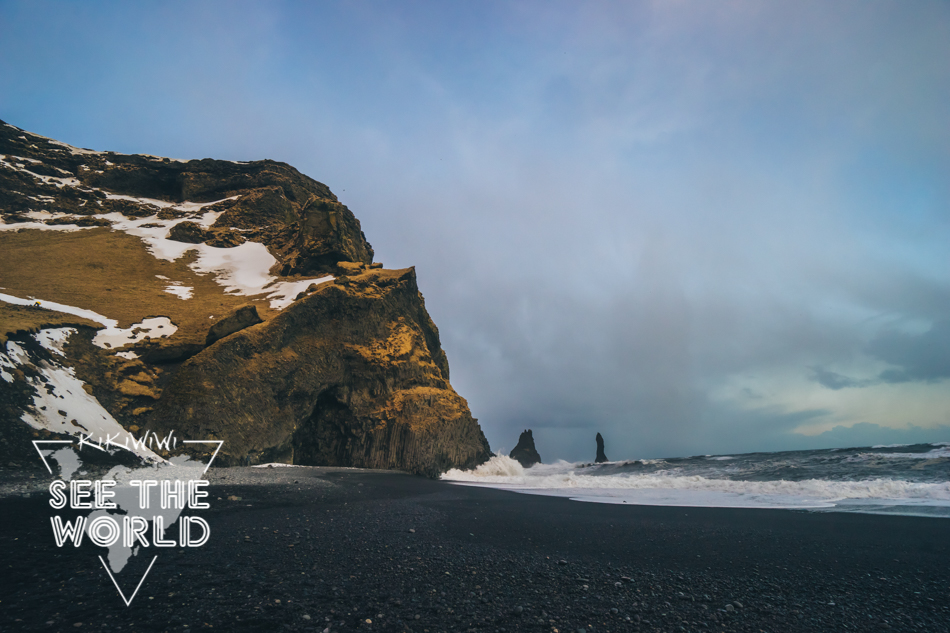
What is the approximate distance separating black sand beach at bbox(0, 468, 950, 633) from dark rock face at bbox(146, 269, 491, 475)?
1022cm

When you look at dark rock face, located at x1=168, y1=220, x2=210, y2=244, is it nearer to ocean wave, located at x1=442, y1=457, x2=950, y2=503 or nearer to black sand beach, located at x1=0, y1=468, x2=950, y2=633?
black sand beach, located at x1=0, y1=468, x2=950, y2=633

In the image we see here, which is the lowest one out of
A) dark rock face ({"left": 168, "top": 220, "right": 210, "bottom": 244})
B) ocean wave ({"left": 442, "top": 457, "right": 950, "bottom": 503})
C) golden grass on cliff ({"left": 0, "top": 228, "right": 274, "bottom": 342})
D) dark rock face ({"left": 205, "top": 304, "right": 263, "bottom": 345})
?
ocean wave ({"left": 442, "top": 457, "right": 950, "bottom": 503})

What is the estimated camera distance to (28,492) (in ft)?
25.4

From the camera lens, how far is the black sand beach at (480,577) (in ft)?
11.0

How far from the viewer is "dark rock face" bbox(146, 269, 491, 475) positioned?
1728cm

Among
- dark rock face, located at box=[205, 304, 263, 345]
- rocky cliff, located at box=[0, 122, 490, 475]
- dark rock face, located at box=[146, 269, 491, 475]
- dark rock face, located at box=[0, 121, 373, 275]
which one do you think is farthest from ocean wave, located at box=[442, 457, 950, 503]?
dark rock face, located at box=[0, 121, 373, 275]

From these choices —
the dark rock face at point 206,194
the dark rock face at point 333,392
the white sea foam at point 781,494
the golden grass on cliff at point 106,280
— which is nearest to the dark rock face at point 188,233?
the dark rock face at point 206,194

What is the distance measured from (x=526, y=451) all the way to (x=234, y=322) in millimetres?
59715

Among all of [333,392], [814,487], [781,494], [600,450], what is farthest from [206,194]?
[600,450]

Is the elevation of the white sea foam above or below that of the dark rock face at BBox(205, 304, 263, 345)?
below

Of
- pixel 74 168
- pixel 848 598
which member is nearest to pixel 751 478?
pixel 848 598

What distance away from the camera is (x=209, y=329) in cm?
1955

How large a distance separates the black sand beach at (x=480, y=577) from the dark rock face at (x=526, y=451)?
6352 centimetres

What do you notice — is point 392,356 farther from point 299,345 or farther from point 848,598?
point 848,598
